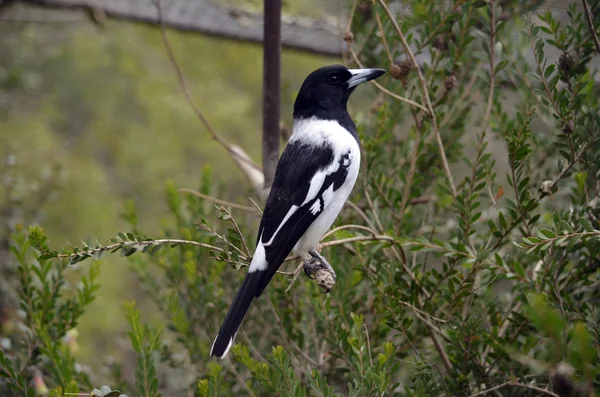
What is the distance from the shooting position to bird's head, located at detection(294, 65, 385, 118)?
2703mm

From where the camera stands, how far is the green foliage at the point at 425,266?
1929 millimetres

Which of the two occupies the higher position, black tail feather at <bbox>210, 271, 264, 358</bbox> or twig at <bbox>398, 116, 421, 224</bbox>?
twig at <bbox>398, 116, 421, 224</bbox>

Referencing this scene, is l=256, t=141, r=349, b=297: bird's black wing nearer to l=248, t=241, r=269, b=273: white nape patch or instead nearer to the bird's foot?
l=248, t=241, r=269, b=273: white nape patch

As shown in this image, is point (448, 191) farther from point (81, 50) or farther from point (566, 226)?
point (81, 50)

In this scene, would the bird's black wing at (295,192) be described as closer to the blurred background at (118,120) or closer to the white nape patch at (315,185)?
the white nape patch at (315,185)

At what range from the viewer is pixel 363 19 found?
10.4ft

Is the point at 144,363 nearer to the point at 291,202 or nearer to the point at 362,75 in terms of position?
the point at 291,202

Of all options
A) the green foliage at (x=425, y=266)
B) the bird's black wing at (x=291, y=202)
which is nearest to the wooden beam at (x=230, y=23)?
the green foliage at (x=425, y=266)

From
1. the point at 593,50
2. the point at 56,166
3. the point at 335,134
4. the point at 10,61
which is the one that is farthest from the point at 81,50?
the point at 593,50

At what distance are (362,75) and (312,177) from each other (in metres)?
0.44

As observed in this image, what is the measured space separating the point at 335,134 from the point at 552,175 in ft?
3.13

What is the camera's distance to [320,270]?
2244 millimetres

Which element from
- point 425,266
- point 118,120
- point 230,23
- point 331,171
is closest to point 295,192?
point 331,171

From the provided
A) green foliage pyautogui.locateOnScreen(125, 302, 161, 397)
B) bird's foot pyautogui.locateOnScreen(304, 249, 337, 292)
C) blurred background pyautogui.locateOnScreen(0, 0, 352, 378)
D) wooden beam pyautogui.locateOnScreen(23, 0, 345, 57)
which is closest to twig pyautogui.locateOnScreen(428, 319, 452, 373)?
bird's foot pyautogui.locateOnScreen(304, 249, 337, 292)
